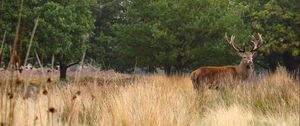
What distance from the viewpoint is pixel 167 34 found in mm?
21094

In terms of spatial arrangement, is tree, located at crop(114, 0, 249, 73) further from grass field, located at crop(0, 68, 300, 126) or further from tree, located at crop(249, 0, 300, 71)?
grass field, located at crop(0, 68, 300, 126)

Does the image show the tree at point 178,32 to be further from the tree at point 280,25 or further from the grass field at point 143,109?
the grass field at point 143,109

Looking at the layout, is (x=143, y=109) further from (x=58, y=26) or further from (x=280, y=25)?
(x=280, y=25)

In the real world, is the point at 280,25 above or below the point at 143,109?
above

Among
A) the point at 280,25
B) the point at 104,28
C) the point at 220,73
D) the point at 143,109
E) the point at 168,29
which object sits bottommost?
the point at 220,73

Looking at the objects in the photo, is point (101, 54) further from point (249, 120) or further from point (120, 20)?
point (249, 120)

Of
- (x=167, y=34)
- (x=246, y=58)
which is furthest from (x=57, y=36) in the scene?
(x=246, y=58)

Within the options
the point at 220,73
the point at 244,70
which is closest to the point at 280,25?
the point at 244,70

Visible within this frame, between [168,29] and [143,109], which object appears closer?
[143,109]

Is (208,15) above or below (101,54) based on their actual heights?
above

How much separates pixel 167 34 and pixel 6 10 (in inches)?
258

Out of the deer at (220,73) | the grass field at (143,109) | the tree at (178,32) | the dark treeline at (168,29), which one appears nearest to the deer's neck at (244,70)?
the deer at (220,73)

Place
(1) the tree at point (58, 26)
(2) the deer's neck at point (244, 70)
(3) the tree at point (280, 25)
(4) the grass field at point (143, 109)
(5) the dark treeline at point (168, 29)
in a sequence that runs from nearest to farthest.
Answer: (4) the grass field at point (143, 109)
(2) the deer's neck at point (244, 70)
(1) the tree at point (58, 26)
(5) the dark treeline at point (168, 29)
(3) the tree at point (280, 25)

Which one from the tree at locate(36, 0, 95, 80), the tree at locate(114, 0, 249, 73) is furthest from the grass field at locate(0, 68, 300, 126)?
the tree at locate(114, 0, 249, 73)
